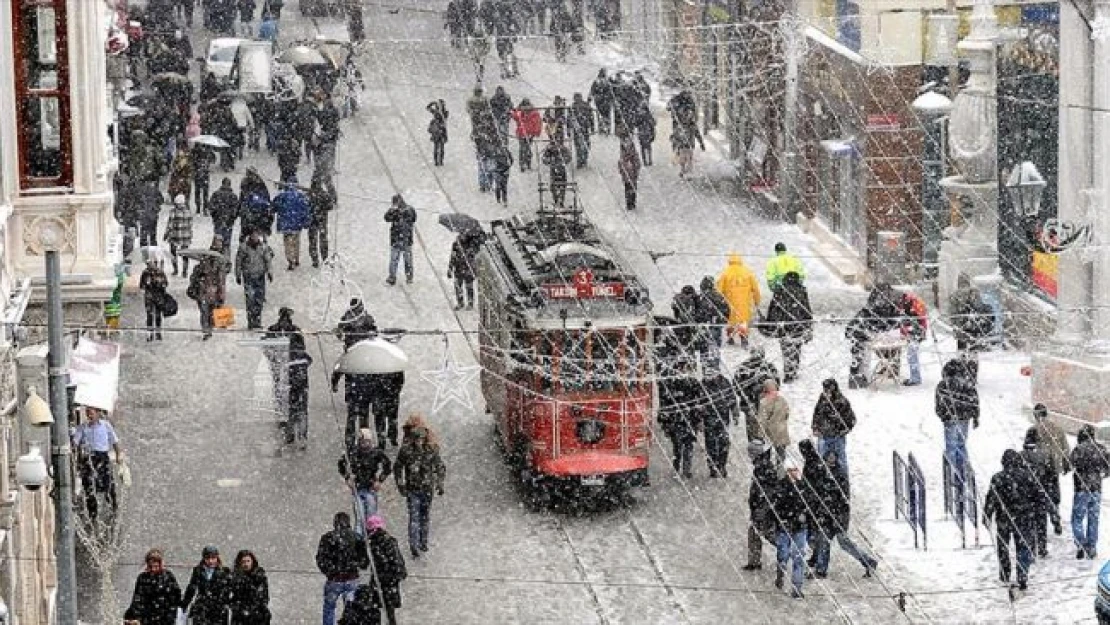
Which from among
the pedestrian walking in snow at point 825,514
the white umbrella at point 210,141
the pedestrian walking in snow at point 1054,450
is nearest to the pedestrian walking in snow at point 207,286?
the white umbrella at point 210,141

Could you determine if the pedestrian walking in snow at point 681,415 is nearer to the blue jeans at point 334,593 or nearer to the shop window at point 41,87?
the blue jeans at point 334,593

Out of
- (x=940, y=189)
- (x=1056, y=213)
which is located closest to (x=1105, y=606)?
(x=1056, y=213)

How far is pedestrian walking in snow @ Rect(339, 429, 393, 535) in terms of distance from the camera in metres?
31.8

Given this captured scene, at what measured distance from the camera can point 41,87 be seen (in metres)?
30.0

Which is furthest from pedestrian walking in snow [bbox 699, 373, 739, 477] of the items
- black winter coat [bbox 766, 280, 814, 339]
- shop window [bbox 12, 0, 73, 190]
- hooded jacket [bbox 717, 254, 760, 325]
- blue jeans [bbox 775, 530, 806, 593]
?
shop window [bbox 12, 0, 73, 190]

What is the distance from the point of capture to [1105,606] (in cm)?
2666

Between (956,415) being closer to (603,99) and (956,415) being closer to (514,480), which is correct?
(514,480)

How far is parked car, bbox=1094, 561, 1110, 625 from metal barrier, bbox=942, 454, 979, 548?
14.3 feet

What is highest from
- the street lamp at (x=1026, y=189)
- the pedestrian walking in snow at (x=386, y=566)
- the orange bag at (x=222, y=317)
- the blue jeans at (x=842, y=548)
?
the street lamp at (x=1026, y=189)

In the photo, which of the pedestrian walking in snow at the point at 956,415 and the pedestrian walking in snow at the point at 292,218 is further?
the pedestrian walking in snow at the point at 292,218

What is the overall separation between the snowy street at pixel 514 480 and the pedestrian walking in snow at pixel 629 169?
26 centimetres

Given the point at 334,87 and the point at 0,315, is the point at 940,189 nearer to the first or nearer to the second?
the point at 334,87

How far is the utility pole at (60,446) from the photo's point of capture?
2497 cm

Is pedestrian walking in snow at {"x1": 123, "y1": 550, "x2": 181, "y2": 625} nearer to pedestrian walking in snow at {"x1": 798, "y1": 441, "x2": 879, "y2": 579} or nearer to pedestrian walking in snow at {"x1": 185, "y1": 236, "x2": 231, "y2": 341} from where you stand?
pedestrian walking in snow at {"x1": 798, "y1": 441, "x2": 879, "y2": 579}
